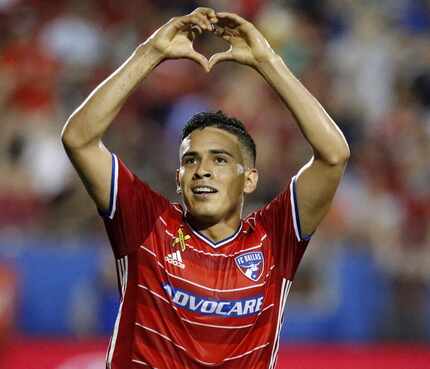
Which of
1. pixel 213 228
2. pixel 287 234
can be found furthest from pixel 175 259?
pixel 287 234

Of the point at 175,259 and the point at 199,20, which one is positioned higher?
the point at 199,20

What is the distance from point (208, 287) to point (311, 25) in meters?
7.57

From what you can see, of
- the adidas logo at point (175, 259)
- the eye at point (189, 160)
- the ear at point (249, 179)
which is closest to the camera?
the adidas logo at point (175, 259)

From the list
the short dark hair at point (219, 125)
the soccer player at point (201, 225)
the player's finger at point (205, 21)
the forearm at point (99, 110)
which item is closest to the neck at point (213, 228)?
the soccer player at point (201, 225)

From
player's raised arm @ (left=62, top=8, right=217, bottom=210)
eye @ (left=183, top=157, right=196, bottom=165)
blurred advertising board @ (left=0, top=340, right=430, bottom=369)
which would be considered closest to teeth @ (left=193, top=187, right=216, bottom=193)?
eye @ (left=183, top=157, right=196, bottom=165)

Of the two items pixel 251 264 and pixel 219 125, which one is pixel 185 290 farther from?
pixel 219 125

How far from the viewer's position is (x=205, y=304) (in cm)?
460

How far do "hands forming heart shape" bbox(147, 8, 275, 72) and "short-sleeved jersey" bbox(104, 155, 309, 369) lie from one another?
20.5 inches

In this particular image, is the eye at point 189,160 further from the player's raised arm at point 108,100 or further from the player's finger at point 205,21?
the player's finger at point 205,21

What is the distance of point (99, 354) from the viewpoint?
27.2 feet

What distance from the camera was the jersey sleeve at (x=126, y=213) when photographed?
460cm

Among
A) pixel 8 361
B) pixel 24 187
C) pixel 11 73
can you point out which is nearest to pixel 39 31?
pixel 11 73

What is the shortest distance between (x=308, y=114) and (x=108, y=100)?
0.83 m

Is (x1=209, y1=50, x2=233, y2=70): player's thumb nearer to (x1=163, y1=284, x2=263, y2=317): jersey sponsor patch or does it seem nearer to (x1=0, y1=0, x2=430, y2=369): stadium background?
(x1=163, y1=284, x2=263, y2=317): jersey sponsor patch
